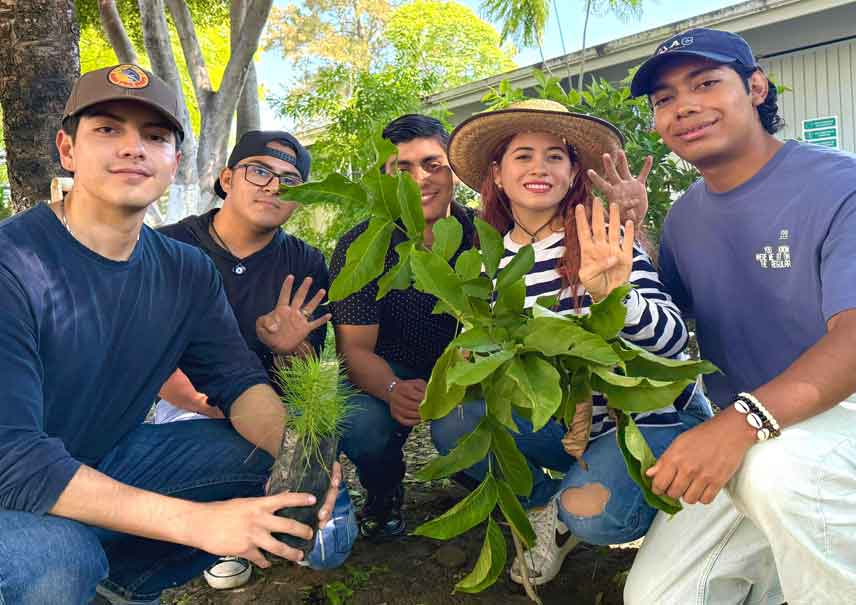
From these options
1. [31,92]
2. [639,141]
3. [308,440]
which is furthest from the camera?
[639,141]

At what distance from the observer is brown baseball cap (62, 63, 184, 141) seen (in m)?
2.10

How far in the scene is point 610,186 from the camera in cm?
253

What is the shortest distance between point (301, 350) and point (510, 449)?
1244 mm

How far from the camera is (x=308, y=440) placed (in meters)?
1.98

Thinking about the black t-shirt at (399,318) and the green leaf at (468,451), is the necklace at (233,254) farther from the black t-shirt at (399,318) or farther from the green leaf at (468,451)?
the green leaf at (468,451)

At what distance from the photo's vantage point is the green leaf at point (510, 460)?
6.24ft

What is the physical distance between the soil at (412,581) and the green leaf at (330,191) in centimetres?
151

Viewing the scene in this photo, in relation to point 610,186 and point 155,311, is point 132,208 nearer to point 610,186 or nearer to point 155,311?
point 155,311

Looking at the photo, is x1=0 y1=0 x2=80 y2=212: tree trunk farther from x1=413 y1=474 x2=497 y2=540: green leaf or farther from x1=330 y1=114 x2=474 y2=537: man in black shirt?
x1=413 y1=474 x2=497 y2=540: green leaf

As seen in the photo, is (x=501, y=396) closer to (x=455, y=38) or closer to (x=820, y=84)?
(x=820, y=84)

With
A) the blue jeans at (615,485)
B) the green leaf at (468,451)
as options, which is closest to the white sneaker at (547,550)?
the blue jeans at (615,485)

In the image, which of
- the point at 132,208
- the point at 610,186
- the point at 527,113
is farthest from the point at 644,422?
the point at 132,208

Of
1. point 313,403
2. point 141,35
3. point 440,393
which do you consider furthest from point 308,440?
point 141,35

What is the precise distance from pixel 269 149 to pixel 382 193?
5.06ft
